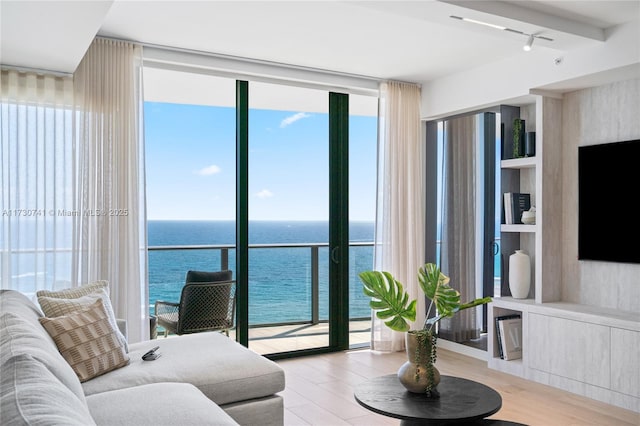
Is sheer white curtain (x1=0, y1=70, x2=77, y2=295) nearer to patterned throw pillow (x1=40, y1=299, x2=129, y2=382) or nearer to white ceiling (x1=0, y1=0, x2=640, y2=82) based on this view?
white ceiling (x1=0, y1=0, x2=640, y2=82)

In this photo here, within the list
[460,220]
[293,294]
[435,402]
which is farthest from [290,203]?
[435,402]

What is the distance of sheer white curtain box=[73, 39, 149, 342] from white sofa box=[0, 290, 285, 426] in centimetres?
86

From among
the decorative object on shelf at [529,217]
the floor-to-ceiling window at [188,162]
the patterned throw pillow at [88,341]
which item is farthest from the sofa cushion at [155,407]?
the floor-to-ceiling window at [188,162]

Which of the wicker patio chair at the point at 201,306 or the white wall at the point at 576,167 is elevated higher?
the white wall at the point at 576,167

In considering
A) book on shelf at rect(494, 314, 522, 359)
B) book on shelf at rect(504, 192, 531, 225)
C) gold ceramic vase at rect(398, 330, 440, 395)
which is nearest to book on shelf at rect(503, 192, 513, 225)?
book on shelf at rect(504, 192, 531, 225)

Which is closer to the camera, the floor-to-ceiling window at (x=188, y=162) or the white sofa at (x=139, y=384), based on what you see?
the white sofa at (x=139, y=384)

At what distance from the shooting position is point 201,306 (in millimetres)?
4602

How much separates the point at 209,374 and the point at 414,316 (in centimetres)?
116

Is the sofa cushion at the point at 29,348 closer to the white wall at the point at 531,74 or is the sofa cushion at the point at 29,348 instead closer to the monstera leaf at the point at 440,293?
the monstera leaf at the point at 440,293

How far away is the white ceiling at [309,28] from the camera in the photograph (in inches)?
124

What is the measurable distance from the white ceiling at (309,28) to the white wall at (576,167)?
0.57 m

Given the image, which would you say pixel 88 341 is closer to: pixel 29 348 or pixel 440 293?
pixel 29 348

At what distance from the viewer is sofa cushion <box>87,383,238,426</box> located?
7.16 ft

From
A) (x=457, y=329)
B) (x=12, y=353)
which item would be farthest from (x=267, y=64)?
(x=12, y=353)
